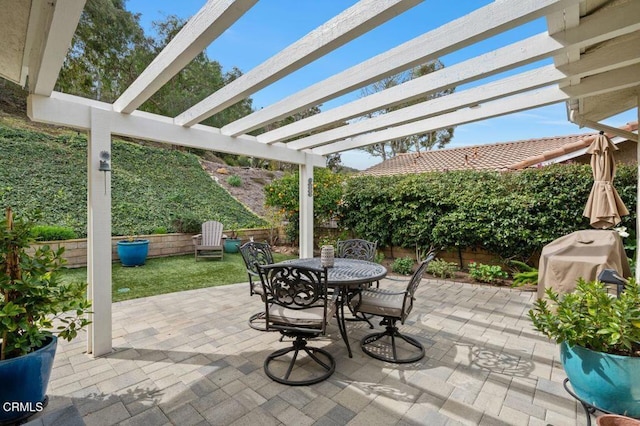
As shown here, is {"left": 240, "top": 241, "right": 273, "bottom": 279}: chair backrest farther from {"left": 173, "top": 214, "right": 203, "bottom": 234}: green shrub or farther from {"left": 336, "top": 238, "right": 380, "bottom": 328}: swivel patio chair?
{"left": 173, "top": 214, "right": 203, "bottom": 234}: green shrub

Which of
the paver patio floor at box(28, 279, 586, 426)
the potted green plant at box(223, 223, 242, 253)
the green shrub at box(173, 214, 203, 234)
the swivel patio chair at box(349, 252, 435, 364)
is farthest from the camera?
the potted green plant at box(223, 223, 242, 253)

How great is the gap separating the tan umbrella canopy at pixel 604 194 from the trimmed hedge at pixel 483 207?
1106 mm

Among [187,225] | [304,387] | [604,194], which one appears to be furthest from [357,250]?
[187,225]

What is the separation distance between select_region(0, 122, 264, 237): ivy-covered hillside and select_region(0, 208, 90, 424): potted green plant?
17.8 feet

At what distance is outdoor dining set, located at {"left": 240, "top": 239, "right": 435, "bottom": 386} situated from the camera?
8.00 feet

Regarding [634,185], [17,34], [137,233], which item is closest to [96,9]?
[137,233]

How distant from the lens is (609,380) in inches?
68.3

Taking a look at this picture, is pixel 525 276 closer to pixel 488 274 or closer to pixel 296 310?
pixel 488 274

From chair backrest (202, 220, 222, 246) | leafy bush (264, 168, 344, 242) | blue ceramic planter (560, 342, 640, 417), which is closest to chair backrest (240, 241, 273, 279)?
blue ceramic planter (560, 342, 640, 417)

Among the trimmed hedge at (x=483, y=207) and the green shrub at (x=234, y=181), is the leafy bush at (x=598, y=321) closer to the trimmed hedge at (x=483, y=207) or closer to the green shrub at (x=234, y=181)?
the trimmed hedge at (x=483, y=207)

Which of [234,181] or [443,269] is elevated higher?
[234,181]

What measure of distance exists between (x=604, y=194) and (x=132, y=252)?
8.11m

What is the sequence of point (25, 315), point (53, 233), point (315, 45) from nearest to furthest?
1. point (25, 315)
2. point (315, 45)
3. point (53, 233)

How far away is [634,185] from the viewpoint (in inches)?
189
